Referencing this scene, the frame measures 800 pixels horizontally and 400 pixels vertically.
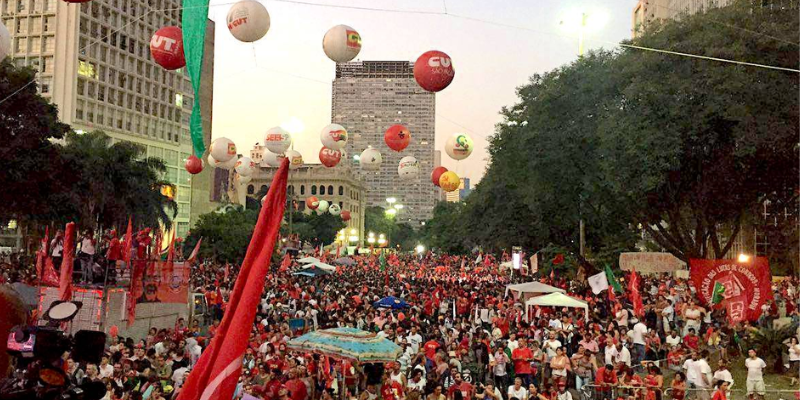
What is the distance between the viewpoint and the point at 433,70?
1673cm

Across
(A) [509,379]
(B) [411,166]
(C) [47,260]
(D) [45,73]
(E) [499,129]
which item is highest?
(D) [45,73]

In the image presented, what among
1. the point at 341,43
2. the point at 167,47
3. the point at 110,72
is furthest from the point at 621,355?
the point at 110,72

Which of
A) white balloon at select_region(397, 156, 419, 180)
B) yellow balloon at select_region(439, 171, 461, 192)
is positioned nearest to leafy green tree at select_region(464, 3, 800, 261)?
yellow balloon at select_region(439, 171, 461, 192)

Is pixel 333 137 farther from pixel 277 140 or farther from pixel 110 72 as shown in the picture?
pixel 110 72

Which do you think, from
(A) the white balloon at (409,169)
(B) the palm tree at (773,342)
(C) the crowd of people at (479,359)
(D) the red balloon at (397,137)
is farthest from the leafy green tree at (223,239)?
(B) the palm tree at (773,342)

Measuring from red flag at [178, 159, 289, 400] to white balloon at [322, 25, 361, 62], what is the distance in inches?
509

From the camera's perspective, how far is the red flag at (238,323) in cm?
379

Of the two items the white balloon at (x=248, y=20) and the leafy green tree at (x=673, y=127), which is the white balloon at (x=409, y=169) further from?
the white balloon at (x=248, y=20)

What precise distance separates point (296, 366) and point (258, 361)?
1.44 metres

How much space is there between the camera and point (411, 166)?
90.5 ft

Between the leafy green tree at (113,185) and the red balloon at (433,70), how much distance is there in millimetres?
25292

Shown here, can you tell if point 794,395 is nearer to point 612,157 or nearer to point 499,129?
point 612,157

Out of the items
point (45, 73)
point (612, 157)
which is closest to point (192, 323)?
point (612, 157)

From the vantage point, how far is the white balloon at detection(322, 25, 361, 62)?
16.5m
